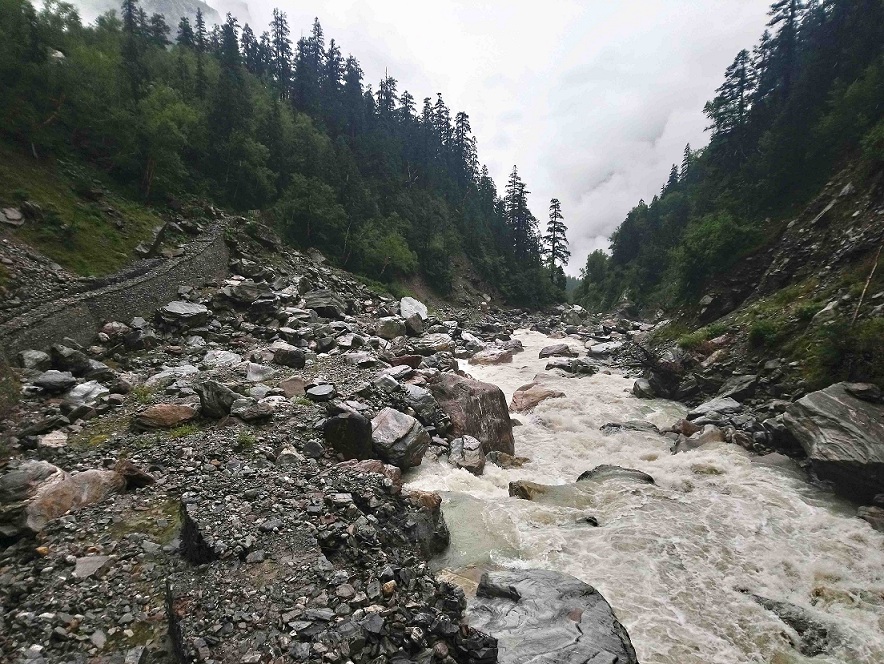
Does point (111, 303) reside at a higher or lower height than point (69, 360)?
higher

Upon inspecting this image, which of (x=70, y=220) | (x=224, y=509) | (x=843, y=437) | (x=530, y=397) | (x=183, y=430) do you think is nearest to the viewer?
(x=224, y=509)

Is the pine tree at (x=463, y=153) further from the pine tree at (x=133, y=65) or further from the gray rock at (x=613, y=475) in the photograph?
the gray rock at (x=613, y=475)

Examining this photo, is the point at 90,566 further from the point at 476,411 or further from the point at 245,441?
the point at 476,411

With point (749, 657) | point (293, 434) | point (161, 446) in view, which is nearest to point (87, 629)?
point (161, 446)

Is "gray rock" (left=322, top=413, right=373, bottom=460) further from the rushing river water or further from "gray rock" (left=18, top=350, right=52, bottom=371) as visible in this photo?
"gray rock" (left=18, top=350, right=52, bottom=371)

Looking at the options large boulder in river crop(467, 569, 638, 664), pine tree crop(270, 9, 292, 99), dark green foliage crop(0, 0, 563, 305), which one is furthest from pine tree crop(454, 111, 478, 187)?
large boulder in river crop(467, 569, 638, 664)

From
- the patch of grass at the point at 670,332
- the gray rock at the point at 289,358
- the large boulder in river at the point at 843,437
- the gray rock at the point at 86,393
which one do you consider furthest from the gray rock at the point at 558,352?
the gray rock at the point at 86,393

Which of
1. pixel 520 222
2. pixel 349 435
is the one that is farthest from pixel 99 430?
pixel 520 222

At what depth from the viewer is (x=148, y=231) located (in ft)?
84.2

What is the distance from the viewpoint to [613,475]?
12.5 metres

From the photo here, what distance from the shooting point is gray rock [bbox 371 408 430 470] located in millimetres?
Answer: 11195

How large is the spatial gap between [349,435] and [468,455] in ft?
13.7

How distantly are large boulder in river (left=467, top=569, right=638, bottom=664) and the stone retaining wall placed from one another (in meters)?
15.6

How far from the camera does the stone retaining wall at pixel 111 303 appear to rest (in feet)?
42.0
